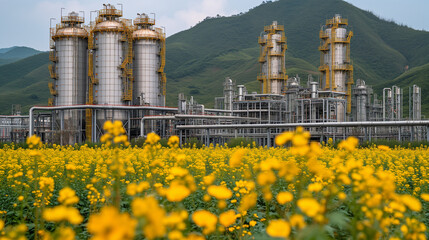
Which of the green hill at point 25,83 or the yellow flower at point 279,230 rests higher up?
the green hill at point 25,83

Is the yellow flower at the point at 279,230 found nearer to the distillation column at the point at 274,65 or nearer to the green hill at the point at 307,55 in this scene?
the distillation column at the point at 274,65

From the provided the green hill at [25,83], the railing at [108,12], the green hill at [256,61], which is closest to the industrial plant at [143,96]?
the railing at [108,12]

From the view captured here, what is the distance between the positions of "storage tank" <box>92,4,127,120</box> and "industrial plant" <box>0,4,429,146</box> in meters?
0.10

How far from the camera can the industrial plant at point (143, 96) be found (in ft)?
144

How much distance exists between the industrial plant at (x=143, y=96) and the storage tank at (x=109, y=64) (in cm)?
10

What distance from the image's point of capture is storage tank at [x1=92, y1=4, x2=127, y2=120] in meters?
43.8

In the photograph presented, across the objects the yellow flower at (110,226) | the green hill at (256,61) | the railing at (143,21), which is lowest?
the yellow flower at (110,226)

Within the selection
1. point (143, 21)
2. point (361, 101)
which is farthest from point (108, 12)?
point (361, 101)

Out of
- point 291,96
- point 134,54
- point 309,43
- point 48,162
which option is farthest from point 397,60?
point 48,162

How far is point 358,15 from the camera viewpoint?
18375cm

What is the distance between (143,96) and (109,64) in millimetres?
5083

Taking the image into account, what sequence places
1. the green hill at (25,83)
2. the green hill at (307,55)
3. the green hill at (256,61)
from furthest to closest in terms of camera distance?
the green hill at (307,55) < the green hill at (256,61) < the green hill at (25,83)

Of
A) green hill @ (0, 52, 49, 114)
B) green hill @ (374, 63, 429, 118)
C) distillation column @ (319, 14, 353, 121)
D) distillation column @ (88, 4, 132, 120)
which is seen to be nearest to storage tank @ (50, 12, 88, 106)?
distillation column @ (88, 4, 132, 120)

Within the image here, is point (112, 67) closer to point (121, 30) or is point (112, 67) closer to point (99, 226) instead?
point (121, 30)
